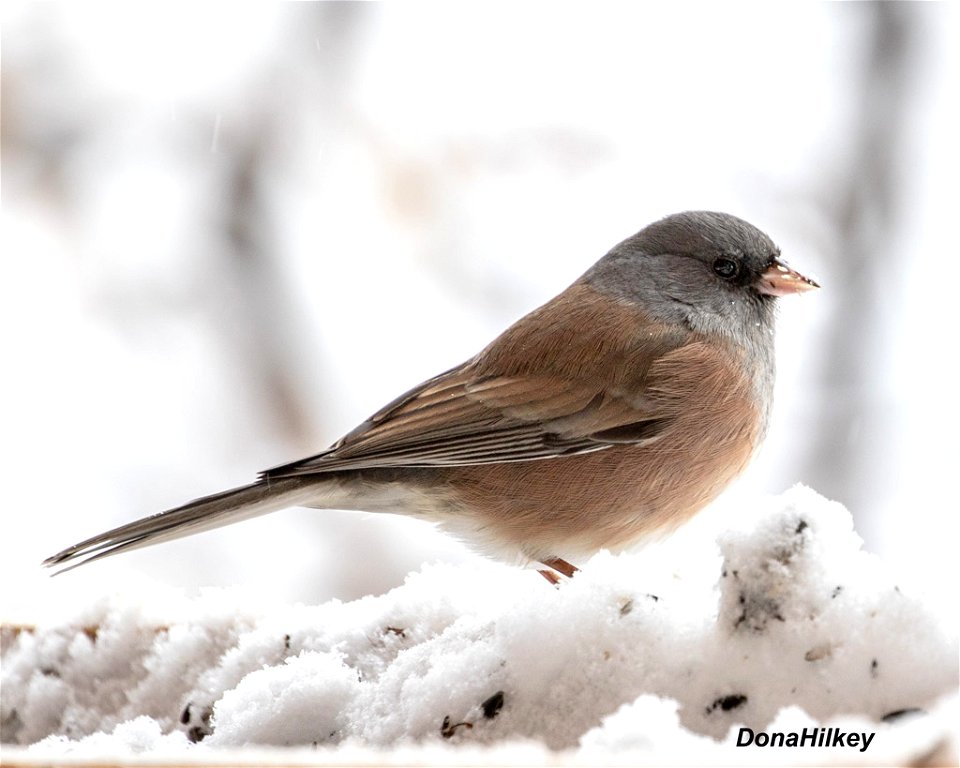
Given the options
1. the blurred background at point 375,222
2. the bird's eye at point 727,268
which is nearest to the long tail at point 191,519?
the bird's eye at point 727,268

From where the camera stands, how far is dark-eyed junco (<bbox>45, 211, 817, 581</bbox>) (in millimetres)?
2148

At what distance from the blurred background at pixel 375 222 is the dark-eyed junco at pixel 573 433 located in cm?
143

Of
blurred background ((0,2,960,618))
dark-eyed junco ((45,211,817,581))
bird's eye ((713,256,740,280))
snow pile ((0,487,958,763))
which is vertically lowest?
snow pile ((0,487,958,763))

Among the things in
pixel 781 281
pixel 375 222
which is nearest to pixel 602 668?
pixel 781 281

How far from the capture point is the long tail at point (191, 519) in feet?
6.34

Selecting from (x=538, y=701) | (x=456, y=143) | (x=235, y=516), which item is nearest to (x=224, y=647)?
(x=235, y=516)

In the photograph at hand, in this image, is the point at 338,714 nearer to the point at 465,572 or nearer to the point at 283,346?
the point at 465,572

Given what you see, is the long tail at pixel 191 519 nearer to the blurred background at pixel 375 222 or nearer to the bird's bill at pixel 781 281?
the bird's bill at pixel 781 281

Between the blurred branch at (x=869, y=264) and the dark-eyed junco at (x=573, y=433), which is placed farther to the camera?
the blurred branch at (x=869, y=264)

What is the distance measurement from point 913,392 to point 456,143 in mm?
1869

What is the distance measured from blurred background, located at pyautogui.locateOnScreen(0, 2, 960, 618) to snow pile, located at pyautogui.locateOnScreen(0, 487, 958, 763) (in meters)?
2.02

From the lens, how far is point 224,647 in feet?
5.91

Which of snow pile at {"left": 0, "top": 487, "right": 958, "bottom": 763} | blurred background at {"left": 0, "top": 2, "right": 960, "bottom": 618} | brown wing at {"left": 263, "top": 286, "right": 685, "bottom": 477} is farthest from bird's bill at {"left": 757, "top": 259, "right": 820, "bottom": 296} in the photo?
blurred background at {"left": 0, "top": 2, "right": 960, "bottom": 618}

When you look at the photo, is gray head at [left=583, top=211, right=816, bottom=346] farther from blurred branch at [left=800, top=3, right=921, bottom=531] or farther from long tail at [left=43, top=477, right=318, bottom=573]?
blurred branch at [left=800, top=3, right=921, bottom=531]
